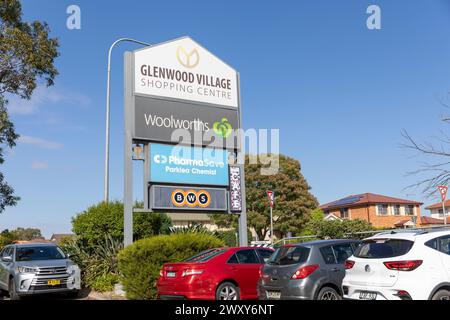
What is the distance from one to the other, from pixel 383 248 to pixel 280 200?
45259 mm

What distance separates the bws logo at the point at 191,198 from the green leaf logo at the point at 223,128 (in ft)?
7.72

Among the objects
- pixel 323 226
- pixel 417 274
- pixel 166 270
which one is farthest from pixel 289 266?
pixel 323 226

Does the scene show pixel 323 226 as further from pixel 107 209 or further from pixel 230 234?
pixel 107 209

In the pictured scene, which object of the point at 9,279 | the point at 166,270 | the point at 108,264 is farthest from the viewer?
the point at 108,264

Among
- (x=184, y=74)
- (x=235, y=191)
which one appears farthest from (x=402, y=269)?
(x=184, y=74)

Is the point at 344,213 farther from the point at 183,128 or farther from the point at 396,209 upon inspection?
the point at 183,128

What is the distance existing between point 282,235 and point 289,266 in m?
47.4

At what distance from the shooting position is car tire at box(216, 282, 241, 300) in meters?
11.1

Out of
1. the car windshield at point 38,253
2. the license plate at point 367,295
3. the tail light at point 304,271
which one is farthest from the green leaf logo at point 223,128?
the license plate at point 367,295

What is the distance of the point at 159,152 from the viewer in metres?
16.2

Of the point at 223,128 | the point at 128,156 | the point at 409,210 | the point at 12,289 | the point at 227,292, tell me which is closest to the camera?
the point at 227,292

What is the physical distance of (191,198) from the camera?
16.5 meters

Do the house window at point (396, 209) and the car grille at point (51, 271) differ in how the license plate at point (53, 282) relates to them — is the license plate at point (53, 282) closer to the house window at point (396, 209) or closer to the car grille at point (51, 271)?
the car grille at point (51, 271)

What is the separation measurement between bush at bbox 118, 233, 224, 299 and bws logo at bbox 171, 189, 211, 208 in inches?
81.6
